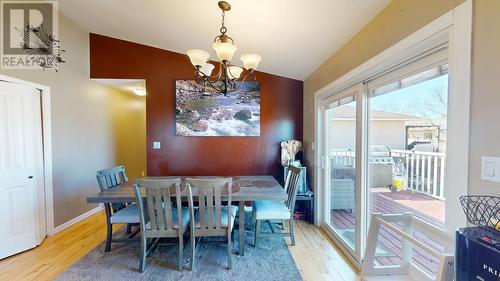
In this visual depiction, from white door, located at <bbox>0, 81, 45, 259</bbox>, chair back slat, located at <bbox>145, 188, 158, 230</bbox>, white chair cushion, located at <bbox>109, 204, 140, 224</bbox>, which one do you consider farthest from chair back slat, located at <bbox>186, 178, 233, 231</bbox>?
white door, located at <bbox>0, 81, 45, 259</bbox>

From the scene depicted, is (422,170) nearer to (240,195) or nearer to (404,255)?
(404,255)

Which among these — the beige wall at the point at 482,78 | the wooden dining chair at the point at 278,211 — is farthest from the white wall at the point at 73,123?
the beige wall at the point at 482,78

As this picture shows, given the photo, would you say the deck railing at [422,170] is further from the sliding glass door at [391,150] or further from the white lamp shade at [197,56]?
the white lamp shade at [197,56]

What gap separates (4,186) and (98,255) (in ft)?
4.23

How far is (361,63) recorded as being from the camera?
2.14m

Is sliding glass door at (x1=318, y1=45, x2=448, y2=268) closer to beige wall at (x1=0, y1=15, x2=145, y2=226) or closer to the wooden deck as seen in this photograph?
the wooden deck

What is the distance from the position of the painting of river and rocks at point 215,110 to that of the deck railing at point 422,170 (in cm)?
245

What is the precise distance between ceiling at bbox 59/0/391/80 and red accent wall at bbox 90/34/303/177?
22cm

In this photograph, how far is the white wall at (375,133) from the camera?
194cm

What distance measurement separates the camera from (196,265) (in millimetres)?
2414

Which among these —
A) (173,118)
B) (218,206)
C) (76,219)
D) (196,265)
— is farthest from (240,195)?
(76,219)

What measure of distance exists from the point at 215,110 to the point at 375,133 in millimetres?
2578

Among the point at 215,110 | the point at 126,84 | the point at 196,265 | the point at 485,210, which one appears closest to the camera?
the point at 485,210

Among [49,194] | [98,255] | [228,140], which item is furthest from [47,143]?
[228,140]
